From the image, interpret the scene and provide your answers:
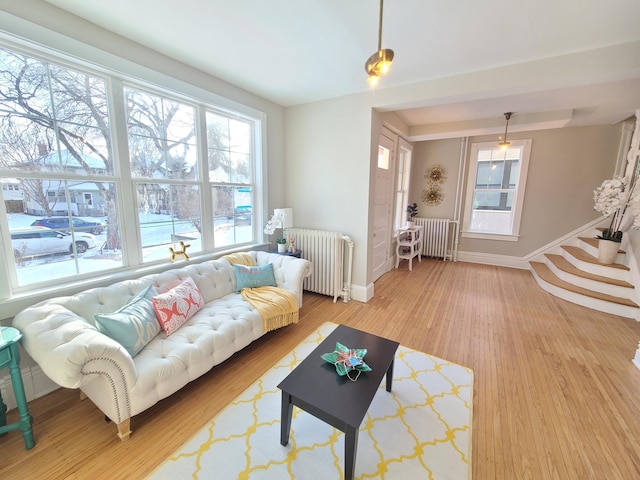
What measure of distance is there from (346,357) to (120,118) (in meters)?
2.61

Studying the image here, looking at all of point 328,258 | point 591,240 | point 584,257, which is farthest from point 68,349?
point 591,240

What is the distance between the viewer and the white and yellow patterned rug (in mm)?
1343

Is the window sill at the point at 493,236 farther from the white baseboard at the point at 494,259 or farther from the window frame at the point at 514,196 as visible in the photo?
the white baseboard at the point at 494,259

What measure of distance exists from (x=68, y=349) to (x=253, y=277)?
61.4 inches

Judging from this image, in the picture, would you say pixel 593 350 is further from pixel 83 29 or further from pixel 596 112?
pixel 83 29

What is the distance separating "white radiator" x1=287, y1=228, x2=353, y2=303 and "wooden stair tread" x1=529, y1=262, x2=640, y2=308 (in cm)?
311

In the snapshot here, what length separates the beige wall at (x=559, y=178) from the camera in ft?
14.0

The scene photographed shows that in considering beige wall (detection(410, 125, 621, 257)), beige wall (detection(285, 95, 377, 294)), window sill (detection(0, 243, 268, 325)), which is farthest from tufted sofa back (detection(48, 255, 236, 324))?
beige wall (detection(410, 125, 621, 257))

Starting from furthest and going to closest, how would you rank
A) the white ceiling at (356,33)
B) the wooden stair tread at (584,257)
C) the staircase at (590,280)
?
1. the wooden stair tread at (584,257)
2. the staircase at (590,280)
3. the white ceiling at (356,33)

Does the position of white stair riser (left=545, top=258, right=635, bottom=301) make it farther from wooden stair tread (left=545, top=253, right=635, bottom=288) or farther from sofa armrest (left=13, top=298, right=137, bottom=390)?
sofa armrest (left=13, top=298, right=137, bottom=390)

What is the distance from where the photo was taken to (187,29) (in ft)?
6.46

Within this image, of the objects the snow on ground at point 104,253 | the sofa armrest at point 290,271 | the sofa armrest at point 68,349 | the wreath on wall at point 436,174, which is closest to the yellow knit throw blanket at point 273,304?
the sofa armrest at point 290,271

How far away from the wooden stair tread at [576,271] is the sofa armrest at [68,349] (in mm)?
5207

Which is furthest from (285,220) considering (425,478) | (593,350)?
(593,350)
